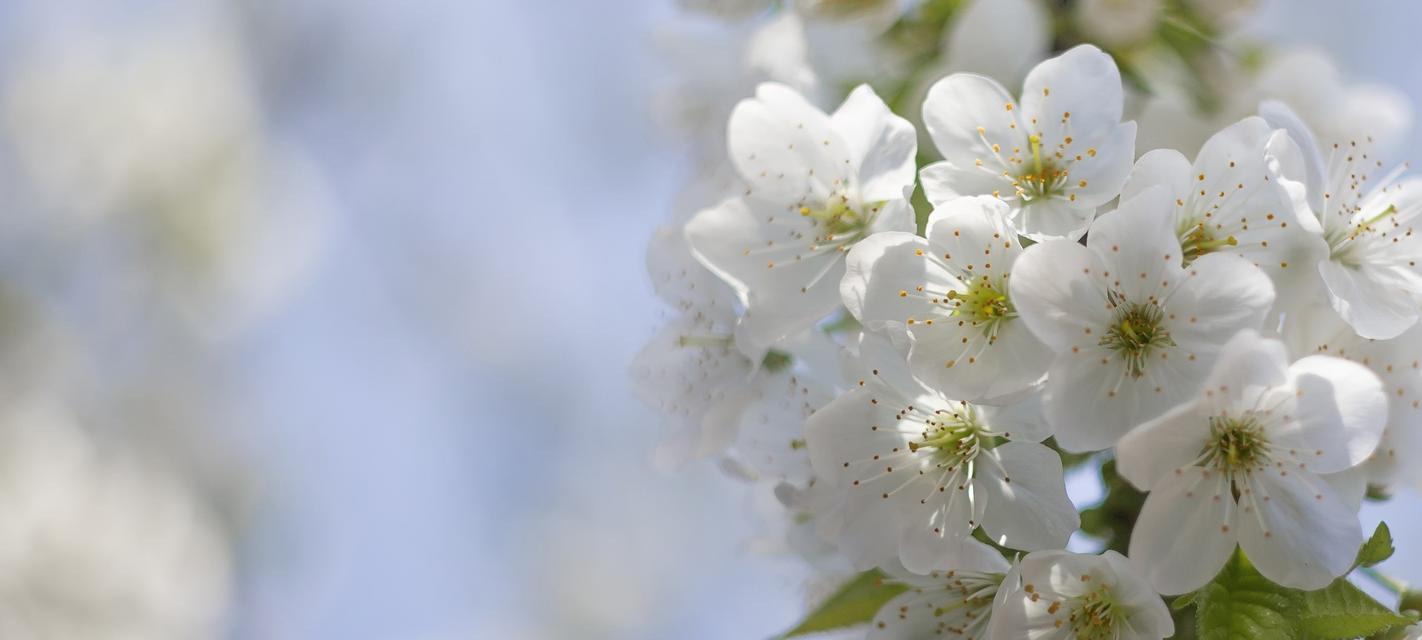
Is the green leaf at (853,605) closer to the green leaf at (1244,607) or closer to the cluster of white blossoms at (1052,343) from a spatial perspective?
the cluster of white blossoms at (1052,343)

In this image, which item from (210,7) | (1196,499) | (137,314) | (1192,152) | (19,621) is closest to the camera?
(1196,499)

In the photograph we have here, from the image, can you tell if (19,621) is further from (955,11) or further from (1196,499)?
(1196,499)

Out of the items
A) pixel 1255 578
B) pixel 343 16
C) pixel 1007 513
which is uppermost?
pixel 343 16

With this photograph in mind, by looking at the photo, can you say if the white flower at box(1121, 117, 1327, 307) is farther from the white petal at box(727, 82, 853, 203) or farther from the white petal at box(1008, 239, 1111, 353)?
the white petal at box(727, 82, 853, 203)

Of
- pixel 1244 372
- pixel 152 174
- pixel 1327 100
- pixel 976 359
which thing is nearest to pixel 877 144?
pixel 976 359

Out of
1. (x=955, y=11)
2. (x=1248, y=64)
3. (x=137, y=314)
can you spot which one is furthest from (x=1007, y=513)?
(x=137, y=314)

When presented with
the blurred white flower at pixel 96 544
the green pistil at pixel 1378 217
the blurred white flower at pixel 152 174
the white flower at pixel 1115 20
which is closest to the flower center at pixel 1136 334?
the green pistil at pixel 1378 217

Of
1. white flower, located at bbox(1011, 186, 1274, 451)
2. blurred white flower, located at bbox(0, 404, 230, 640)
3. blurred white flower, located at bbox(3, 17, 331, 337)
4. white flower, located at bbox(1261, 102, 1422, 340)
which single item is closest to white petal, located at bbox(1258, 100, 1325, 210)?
white flower, located at bbox(1261, 102, 1422, 340)
